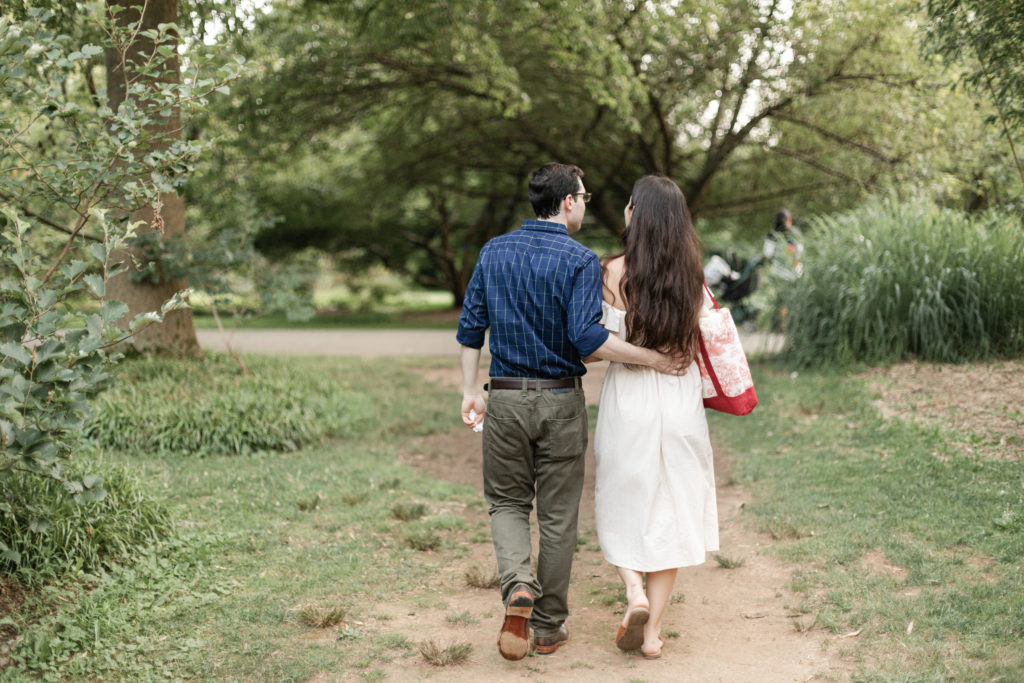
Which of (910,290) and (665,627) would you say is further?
(910,290)

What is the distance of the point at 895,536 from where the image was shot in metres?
4.53

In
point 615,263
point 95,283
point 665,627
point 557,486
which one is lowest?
point 665,627

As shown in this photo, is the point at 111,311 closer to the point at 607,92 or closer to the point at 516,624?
the point at 516,624

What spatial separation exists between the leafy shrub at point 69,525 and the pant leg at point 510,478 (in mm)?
1747

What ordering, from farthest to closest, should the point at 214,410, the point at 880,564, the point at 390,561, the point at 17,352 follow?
the point at 214,410 < the point at 390,561 < the point at 880,564 < the point at 17,352

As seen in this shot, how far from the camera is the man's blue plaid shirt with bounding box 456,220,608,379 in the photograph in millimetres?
3352

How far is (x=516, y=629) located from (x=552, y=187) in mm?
1783

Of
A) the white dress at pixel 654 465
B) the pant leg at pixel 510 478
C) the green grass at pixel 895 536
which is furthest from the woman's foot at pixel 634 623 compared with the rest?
the green grass at pixel 895 536

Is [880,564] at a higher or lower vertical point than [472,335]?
lower

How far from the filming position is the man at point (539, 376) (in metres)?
3.36

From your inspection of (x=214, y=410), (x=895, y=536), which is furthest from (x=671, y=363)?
(x=214, y=410)

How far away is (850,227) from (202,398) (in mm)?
6777

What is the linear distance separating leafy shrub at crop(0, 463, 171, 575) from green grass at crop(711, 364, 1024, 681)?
3.37 meters

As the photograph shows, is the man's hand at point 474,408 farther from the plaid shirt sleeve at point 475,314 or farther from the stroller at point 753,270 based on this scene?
the stroller at point 753,270
